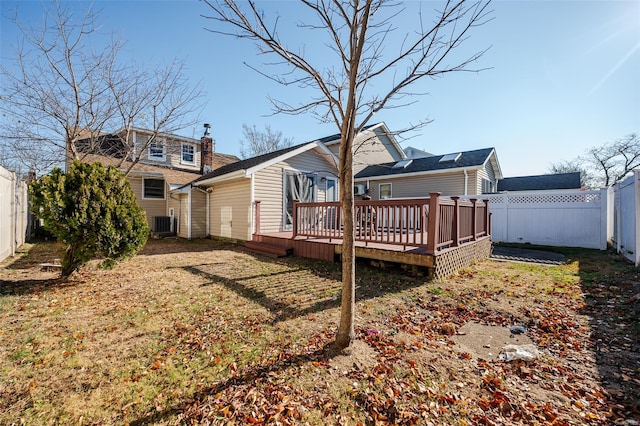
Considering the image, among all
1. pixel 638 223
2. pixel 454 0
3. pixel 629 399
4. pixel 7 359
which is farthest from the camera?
pixel 638 223

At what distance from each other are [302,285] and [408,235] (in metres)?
2.72

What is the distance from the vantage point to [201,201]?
13062 millimetres

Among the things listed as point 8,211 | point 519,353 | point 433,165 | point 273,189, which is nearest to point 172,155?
point 273,189

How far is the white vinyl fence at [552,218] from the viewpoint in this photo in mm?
8876

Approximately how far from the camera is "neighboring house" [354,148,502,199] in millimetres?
14297

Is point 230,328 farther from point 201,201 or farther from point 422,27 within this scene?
point 201,201

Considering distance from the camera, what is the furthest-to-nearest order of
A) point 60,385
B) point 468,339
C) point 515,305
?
point 515,305
point 468,339
point 60,385

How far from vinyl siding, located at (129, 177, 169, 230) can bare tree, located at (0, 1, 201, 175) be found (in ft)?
14.2

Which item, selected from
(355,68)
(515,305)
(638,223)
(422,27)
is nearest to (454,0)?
(422,27)

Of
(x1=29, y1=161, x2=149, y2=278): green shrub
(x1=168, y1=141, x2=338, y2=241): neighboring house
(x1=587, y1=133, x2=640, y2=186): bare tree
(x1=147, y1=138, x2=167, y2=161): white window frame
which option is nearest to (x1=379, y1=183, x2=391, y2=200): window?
(x1=168, y1=141, x2=338, y2=241): neighboring house

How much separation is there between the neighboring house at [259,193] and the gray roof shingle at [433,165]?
201 inches

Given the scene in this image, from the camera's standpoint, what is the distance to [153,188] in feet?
50.2

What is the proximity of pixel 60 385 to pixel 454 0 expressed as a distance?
15.9ft

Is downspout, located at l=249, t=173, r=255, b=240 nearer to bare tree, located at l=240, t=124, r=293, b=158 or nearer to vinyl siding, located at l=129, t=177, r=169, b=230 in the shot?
vinyl siding, located at l=129, t=177, r=169, b=230
